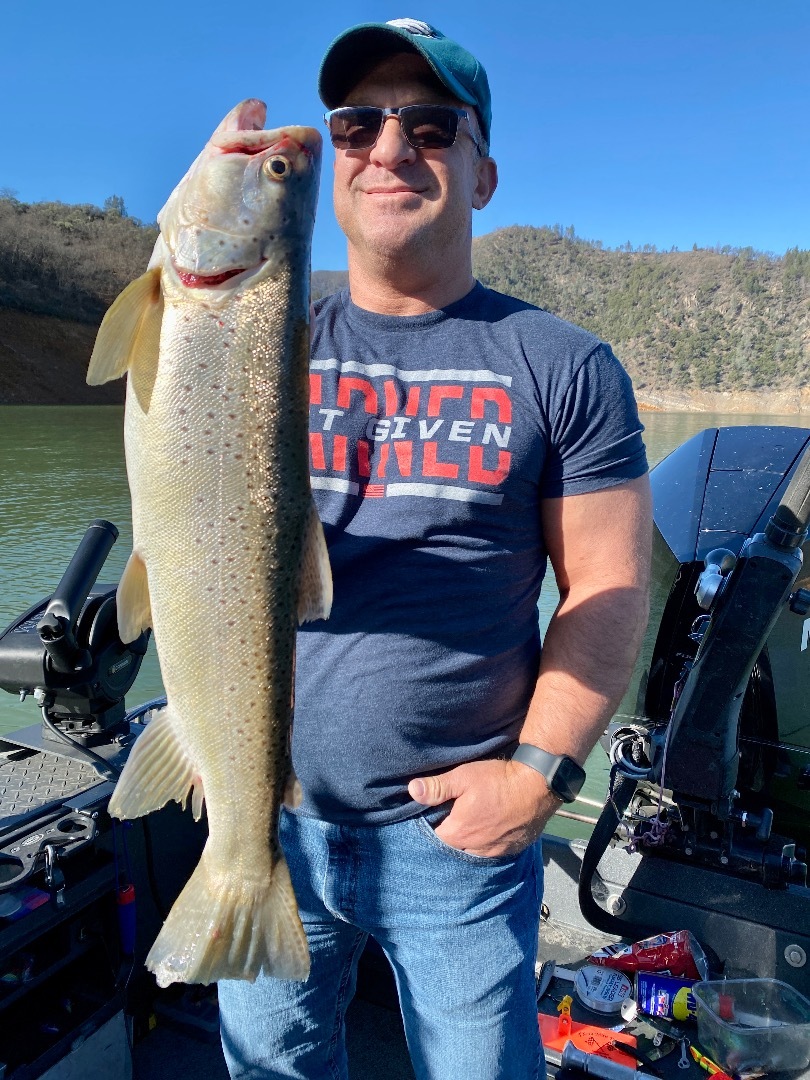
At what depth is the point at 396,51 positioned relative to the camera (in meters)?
1.85

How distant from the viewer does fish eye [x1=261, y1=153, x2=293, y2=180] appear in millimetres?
1562

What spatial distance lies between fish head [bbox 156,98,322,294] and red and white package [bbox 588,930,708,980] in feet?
9.04

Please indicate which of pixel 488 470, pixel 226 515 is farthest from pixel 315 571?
pixel 488 470

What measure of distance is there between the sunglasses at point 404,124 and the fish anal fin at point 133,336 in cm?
65

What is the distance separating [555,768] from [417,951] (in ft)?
1.70

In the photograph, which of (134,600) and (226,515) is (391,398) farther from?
(134,600)

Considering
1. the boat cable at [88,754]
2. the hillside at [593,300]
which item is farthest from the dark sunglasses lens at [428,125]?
the hillside at [593,300]

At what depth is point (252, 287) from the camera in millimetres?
1539

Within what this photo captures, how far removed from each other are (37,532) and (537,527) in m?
15.5

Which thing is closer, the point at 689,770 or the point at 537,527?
the point at 537,527

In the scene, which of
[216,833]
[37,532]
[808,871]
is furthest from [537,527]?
[37,532]

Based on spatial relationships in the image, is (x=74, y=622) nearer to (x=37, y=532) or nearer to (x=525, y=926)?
(x=525, y=926)

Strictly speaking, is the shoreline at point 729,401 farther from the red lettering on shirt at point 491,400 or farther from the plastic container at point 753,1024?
the red lettering on shirt at point 491,400

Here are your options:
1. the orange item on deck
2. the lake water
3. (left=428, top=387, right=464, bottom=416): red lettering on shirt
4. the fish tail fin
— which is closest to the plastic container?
the orange item on deck
